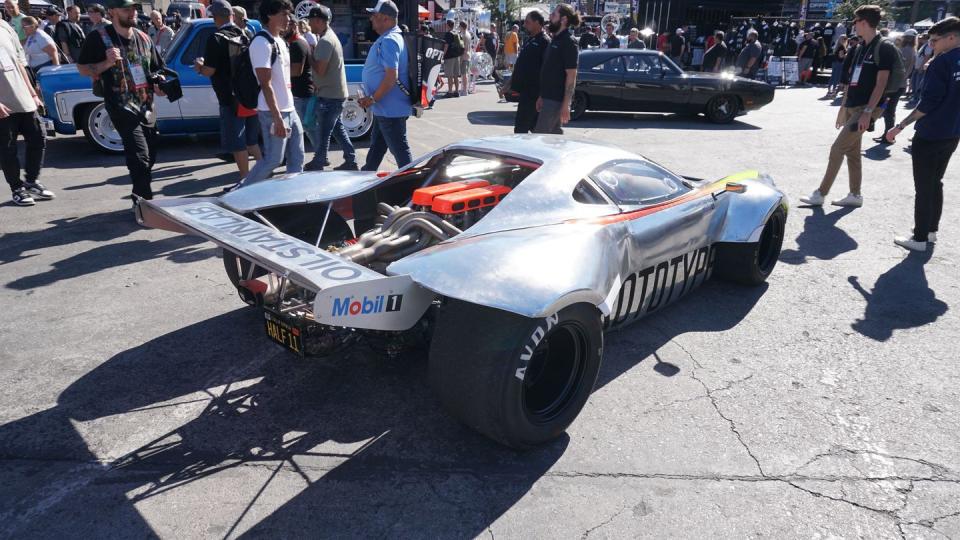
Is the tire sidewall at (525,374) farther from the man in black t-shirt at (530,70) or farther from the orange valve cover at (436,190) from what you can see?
the man in black t-shirt at (530,70)

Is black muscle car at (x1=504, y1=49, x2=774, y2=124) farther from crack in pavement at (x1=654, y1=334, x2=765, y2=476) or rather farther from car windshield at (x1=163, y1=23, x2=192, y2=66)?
crack in pavement at (x1=654, y1=334, x2=765, y2=476)

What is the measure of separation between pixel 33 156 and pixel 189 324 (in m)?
3.93

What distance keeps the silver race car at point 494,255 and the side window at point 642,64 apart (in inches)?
357

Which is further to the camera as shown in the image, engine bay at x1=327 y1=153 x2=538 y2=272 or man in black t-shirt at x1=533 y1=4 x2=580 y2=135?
man in black t-shirt at x1=533 y1=4 x2=580 y2=135

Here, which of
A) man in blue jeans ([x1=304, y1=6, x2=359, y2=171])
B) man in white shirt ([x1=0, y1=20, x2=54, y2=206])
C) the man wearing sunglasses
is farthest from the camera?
man in blue jeans ([x1=304, y1=6, x2=359, y2=171])

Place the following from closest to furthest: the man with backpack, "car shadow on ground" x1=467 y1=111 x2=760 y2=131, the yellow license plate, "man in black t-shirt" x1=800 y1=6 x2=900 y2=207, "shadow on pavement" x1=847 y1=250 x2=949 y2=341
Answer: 1. the yellow license plate
2. "shadow on pavement" x1=847 y1=250 x2=949 y2=341
3. "man in black t-shirt" x1=800 y1=6 x2=900 y2=207
4. the man with backpack
5. "car shadow on ground" x1=467 y1=111 x2=760 y2=131

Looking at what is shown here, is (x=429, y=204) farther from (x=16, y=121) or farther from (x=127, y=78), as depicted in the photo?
(x=16, y=121)

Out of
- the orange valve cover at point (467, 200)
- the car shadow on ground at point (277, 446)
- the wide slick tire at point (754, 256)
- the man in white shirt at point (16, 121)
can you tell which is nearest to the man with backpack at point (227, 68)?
the man in white shirt at point (16, 121)

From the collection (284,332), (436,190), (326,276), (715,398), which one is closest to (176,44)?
(436,190)

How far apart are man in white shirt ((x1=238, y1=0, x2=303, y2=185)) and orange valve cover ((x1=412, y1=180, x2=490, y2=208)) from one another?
2325 mm

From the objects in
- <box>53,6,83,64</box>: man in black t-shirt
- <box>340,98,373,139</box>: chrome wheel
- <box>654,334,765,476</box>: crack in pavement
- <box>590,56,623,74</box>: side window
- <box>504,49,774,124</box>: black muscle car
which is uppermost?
<box>53,6,83,64</box>: man in black t-shirt

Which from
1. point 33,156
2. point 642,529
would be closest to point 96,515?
point 642,529

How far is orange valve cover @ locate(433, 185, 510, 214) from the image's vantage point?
3.64m

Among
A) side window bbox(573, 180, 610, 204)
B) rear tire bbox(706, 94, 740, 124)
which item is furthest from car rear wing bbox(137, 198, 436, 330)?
rear tire bbox(706, 94, 740, 124)
